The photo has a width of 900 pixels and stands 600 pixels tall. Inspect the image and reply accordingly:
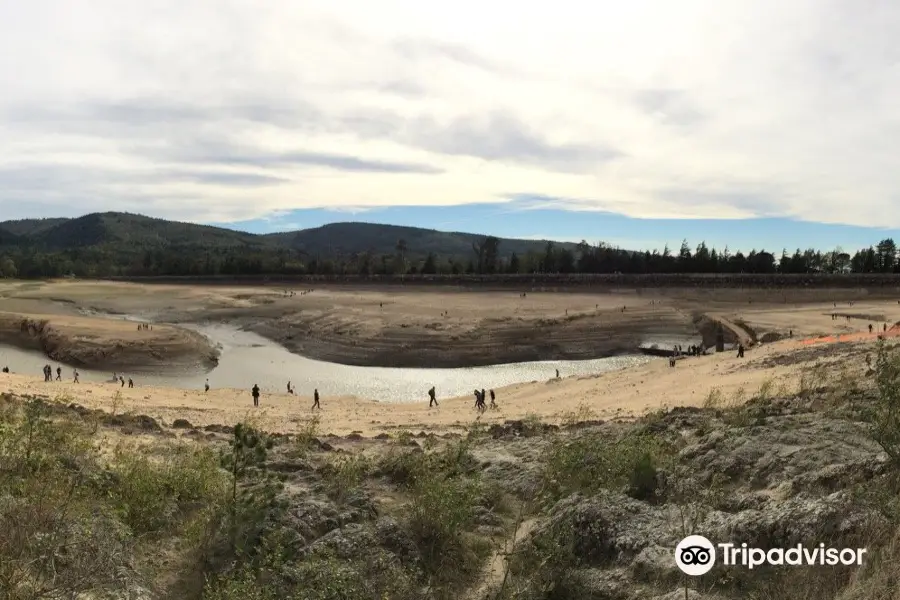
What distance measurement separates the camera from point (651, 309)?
58.5 meters

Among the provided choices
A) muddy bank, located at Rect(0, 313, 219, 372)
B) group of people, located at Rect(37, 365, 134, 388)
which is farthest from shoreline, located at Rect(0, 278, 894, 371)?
group of people, located at Rect(37, 365, 134, 388)

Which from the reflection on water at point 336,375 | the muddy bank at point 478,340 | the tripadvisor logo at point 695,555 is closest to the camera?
the tripadvisor logo at point 695,555

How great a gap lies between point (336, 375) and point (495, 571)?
37.6 metres

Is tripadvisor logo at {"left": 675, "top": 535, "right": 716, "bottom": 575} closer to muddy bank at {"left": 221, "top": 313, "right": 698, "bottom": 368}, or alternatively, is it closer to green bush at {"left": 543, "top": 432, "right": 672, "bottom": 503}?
green bush at {"left": 543, "top": 432, "right": 672, "bottom": 503}

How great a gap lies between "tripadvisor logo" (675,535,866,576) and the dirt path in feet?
6.46

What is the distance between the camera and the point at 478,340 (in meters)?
50.8

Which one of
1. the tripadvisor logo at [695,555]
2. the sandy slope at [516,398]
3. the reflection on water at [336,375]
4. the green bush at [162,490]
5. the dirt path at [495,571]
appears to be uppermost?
the tripadvisor logo at [695,555]

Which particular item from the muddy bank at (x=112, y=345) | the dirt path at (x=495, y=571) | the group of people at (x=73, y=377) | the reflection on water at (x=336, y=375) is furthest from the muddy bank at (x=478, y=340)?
the dirt path at (x=495, y=571)

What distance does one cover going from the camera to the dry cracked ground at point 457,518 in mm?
5555

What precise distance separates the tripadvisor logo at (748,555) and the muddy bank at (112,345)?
145 ft

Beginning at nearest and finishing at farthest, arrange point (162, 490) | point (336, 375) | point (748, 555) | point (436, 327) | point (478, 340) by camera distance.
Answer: point (748, 555) → point (162, 490) → point (336, 375) → point (478, 340) → point (436, 327)

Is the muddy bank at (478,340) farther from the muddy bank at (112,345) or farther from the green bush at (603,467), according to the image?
the green bush at (603,467)

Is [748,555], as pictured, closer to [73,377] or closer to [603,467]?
[603,467]

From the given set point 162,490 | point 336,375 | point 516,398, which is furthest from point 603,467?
point 336,375
